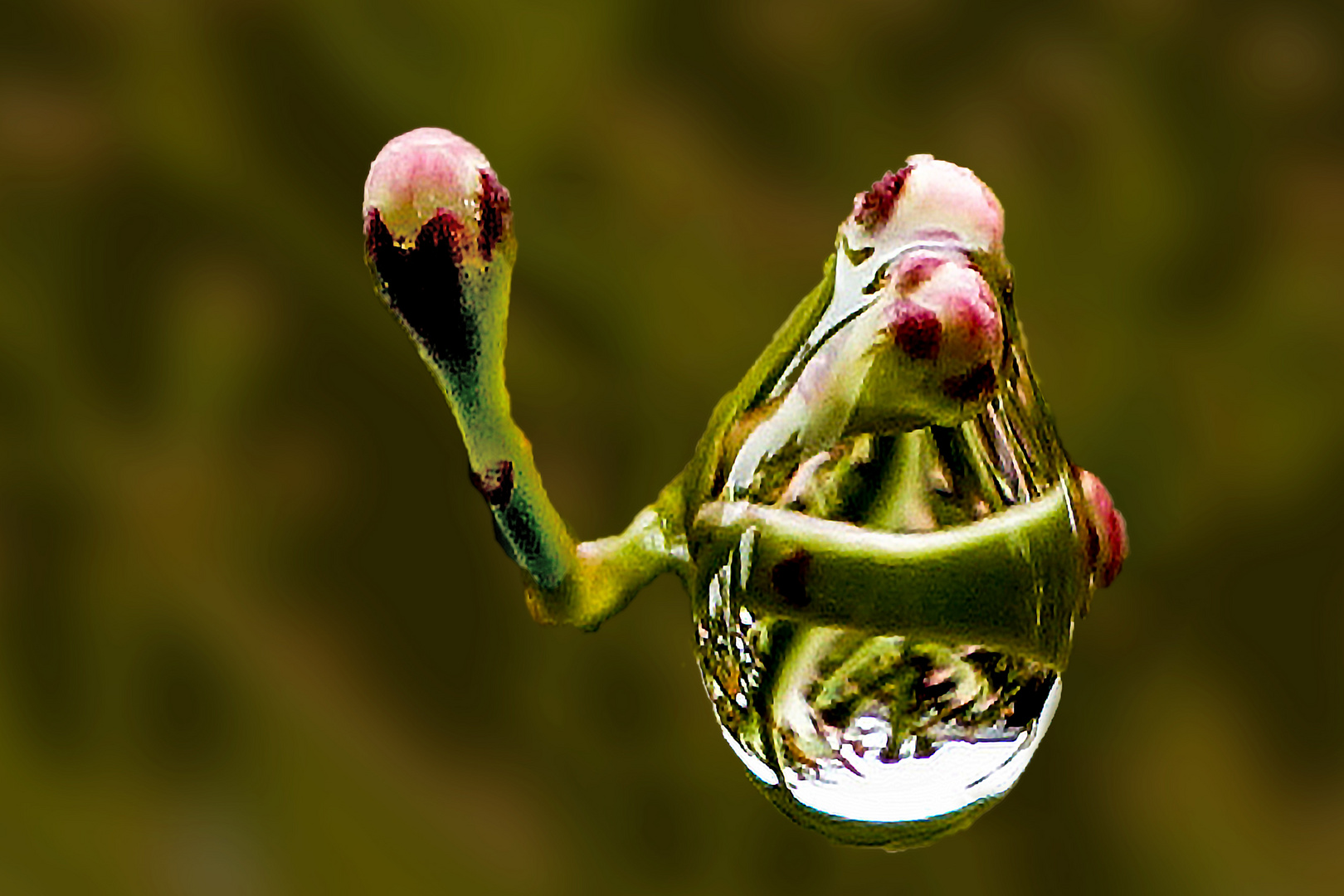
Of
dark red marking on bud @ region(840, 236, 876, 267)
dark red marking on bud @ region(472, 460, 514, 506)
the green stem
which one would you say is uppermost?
dark red marking on bud @ region(840, 236, 876, 267)

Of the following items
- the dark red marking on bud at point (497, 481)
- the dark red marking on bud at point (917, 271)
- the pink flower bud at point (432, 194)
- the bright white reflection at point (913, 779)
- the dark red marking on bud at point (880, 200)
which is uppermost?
the pink flower bud at point (432, 194)

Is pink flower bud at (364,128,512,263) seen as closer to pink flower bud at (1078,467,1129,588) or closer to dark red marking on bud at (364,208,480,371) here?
dark red marking on bud at (364,208,480,371)

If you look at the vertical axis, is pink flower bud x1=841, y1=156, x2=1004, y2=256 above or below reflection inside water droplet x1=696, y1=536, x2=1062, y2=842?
above

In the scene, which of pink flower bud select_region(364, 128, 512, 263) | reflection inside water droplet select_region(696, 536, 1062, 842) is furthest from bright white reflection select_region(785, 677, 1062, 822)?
pink flower bud select_region(364, 128, 512, 263)

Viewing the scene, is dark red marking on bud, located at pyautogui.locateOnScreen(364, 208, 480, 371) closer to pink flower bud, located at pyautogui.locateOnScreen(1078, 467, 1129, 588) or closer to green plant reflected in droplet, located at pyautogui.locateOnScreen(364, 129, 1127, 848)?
green plant reflected in droplet, located at pyautogui.locateOnScreen(364, 129, 1127, 848)

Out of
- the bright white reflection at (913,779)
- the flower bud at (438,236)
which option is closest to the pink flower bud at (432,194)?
the flower bud at (438,236)

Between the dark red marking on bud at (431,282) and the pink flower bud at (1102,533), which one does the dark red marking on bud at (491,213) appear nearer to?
the dark red marking on bud at (431,282)
